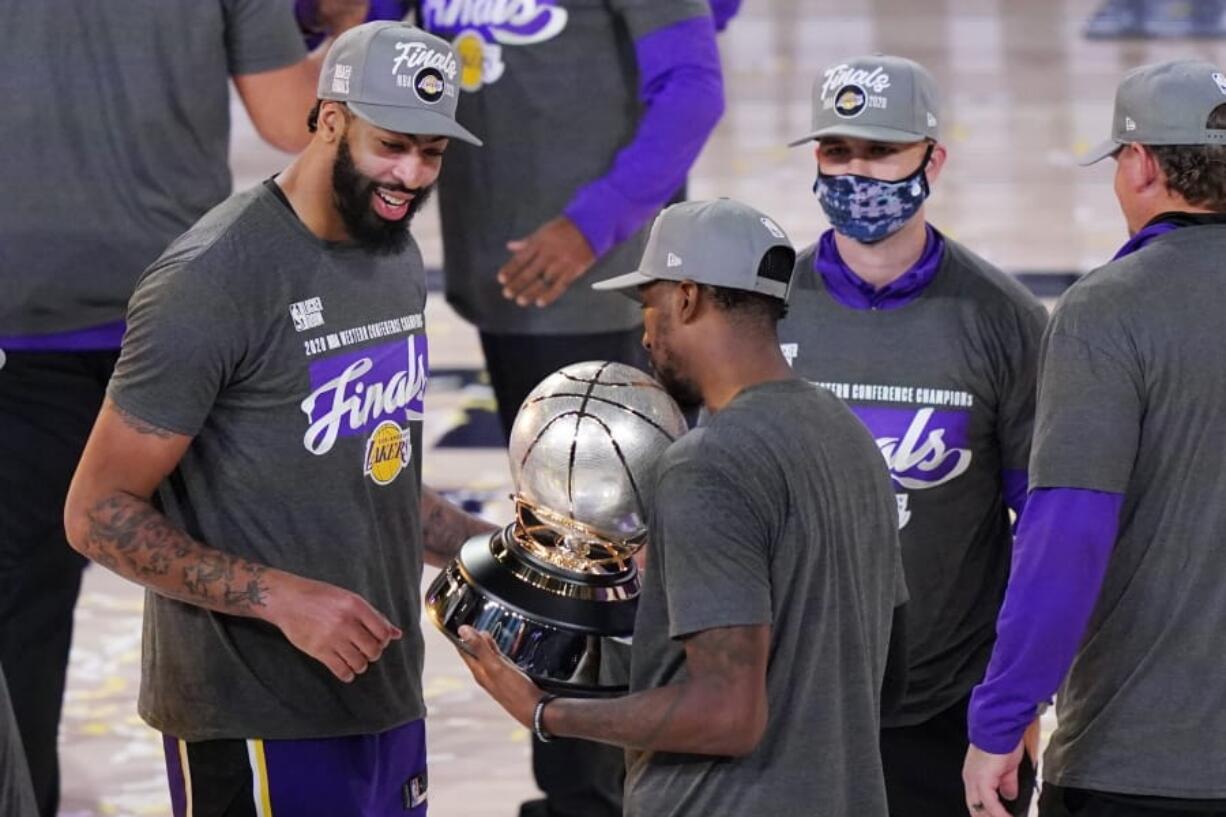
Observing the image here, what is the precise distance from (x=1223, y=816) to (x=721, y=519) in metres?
1.16

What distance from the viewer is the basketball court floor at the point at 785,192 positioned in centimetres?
612

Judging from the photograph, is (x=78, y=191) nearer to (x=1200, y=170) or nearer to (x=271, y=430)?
(x=271, y=430)

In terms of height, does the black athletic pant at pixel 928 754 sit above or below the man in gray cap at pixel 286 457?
below

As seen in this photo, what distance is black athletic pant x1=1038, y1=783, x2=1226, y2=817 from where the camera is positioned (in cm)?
377

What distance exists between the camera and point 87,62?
4910 mm

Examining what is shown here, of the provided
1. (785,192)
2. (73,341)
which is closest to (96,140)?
(73,341)

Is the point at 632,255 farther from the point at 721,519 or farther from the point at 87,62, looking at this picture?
the point at 721,519

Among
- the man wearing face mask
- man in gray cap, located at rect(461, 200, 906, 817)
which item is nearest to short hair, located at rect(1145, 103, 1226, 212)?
the man wearing face mask

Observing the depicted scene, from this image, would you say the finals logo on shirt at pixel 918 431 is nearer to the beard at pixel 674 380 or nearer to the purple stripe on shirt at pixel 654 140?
the beard at pixel 674 380

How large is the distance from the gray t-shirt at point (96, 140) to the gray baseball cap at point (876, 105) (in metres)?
1.37

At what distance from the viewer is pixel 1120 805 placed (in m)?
3.81

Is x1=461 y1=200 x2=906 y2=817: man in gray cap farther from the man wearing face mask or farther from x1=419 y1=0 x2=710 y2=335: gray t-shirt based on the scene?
x1=419 y1=0 x2=710 y2=335: gray t-shirt

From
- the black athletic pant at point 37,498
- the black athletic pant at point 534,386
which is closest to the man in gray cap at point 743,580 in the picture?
the black athletic pant at point 37,498

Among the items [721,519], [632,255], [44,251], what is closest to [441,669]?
[632,255]
